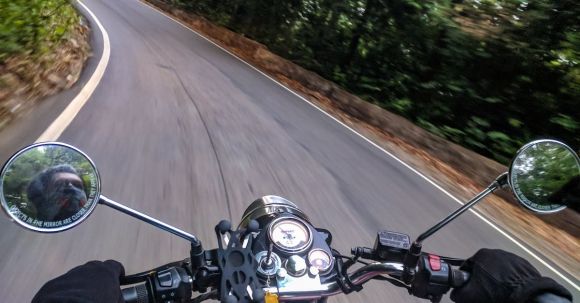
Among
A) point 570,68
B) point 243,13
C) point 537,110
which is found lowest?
point 243,13

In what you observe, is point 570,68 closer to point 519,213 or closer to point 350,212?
point 519,213

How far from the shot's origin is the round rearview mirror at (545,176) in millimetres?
2111

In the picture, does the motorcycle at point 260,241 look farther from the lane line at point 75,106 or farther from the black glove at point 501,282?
the lane line at point 75,106

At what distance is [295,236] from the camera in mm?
2000

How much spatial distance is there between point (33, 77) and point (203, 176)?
3814mm

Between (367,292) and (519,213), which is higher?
(367,292)

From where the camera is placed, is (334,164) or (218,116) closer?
(334,164)

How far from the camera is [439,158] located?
11727 mm

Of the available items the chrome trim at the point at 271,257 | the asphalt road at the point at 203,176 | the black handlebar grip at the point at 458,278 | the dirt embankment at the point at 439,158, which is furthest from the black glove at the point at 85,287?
the dirt embankment at the point at 439,158

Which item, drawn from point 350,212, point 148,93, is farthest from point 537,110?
point 148,93

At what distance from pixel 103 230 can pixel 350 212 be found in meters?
3.11

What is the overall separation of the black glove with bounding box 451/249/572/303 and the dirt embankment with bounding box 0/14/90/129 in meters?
6.40

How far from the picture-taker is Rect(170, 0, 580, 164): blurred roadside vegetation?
35.7 ft

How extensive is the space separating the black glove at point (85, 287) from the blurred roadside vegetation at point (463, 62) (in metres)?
10.8
